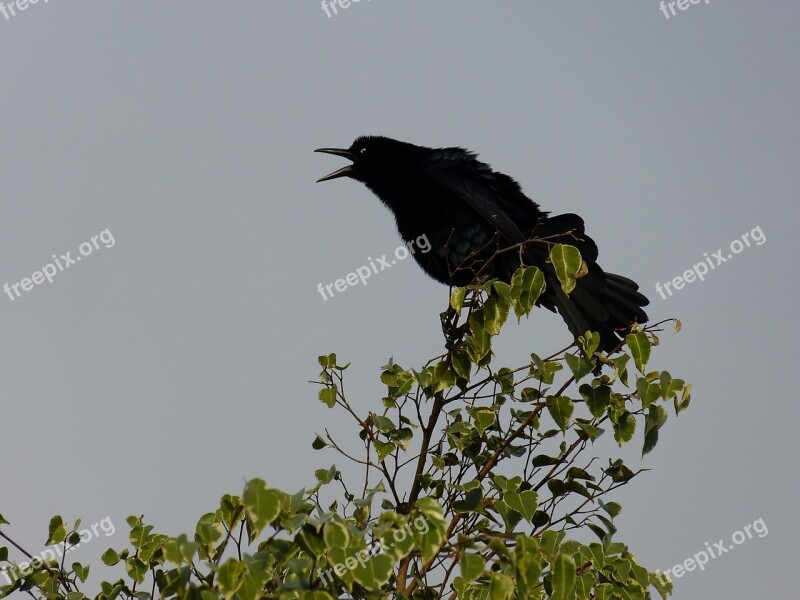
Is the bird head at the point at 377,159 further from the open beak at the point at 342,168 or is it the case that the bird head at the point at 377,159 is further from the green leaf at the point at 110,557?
the green leaf at the point at 110,557

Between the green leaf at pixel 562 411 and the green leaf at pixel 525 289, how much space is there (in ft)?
1.11

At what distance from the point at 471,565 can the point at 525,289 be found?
1.10 meters

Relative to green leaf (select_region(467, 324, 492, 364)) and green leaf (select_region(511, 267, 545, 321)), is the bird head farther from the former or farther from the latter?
green leaf (select_region(511, 267, 545, 321))

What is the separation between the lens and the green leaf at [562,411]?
2.94 meters

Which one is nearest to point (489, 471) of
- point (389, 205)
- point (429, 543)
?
point (429, 543)

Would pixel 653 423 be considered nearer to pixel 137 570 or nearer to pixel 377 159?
pixel 137 570

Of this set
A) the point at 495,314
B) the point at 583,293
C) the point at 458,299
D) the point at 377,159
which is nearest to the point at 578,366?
the point at 495,314

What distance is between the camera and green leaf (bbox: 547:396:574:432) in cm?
294

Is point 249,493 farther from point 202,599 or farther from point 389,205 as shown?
point 389,205

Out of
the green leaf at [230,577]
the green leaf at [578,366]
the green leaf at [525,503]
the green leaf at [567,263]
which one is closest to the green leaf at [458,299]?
the green leaf at [567,263]

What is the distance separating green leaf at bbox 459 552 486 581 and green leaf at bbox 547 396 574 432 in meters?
0.91

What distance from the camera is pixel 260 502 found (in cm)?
192

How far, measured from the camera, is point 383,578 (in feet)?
6.62

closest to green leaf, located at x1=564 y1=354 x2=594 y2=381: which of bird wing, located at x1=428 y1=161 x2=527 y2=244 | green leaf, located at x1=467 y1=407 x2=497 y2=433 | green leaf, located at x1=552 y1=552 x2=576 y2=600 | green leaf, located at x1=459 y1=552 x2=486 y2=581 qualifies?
green leaf, located at x1=467 y1=407 x2=497 y2=433
